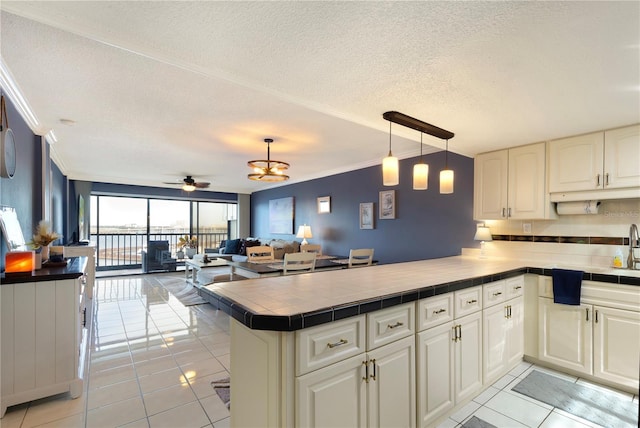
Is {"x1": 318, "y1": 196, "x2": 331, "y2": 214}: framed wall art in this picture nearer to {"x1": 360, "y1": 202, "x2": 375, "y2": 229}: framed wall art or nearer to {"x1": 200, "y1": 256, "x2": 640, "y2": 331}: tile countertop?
{"x1": 360, "y1": 202, "x2": 375, "y2": 229}: framed wall art

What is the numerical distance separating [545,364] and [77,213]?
8705mm

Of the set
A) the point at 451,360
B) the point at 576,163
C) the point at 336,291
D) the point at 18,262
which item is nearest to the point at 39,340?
the point at 18,262

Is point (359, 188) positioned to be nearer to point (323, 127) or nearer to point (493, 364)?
point (323, 127)

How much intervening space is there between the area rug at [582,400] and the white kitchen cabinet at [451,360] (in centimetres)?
55

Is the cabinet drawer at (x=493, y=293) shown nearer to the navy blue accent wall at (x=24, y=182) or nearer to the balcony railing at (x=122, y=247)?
the navy blue accent wall at (x=24, y=182)

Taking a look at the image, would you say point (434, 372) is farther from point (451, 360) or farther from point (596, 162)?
point (596, 162)

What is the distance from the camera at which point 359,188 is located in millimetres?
5344

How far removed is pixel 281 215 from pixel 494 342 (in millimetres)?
5714

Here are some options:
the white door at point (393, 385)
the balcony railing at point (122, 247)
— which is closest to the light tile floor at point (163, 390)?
the white door at point (393, 385)

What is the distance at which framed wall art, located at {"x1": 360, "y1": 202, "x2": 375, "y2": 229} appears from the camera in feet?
16.6

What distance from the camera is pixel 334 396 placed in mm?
1383

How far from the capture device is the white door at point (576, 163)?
2641mm

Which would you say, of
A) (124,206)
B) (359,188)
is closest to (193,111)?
(359,188)

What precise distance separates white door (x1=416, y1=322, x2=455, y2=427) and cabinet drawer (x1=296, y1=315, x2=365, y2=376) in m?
0.51
